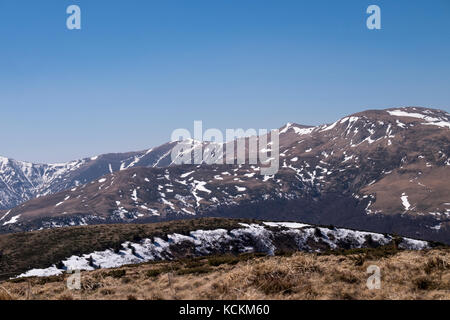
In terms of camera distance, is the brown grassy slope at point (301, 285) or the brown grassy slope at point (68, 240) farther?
the brown grassy slope at point (68, 240)

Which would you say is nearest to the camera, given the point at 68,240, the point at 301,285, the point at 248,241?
the point at 301,285

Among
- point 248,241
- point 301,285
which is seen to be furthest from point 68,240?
point 301,285

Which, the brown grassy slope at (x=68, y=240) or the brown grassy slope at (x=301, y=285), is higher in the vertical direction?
the brown grassy slope at (x=301, y=285)

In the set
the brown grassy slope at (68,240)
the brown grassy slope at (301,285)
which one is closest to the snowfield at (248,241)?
the brown grassy slope at (68,240)

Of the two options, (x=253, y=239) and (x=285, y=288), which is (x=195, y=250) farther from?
(x=285, y=288)

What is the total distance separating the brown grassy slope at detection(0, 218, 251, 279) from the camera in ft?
288

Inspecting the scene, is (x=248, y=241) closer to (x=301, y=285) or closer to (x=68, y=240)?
(x=68, y=240)

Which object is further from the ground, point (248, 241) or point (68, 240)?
point (68, 240)

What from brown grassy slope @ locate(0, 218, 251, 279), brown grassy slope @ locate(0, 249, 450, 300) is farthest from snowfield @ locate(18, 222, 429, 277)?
brown grassy slope @ locate(0, 249, 450, 300)

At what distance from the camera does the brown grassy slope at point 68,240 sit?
87.8 meters

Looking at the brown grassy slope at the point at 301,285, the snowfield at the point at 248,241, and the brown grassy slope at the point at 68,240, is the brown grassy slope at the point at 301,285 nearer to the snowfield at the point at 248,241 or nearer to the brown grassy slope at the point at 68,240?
the brown grassy slope at the point at 68,240

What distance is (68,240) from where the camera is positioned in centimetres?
10406
